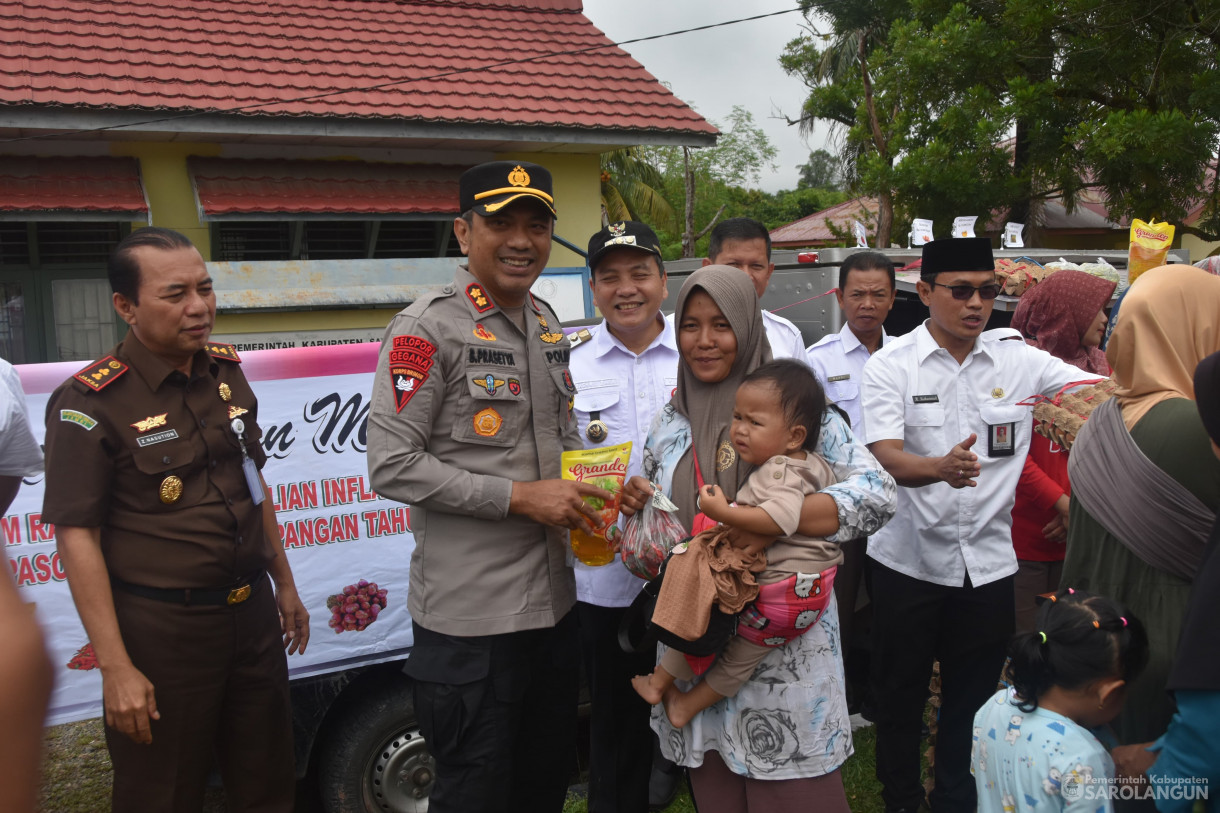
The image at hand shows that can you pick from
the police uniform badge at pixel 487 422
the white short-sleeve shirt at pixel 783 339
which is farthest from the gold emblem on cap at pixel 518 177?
the white short-sleeve shirt at pixel 783 339

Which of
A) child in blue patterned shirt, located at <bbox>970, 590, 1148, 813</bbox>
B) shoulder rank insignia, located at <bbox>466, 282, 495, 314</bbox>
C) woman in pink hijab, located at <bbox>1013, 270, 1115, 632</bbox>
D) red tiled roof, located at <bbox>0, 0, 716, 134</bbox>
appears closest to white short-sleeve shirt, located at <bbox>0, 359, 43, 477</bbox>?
shoulder rank insignia, located at <bbox>466, 282, 495, 314</bbox>

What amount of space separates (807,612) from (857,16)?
72.5 ft

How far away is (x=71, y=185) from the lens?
720cm

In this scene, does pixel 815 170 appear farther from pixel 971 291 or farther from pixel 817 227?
pixel 971 291

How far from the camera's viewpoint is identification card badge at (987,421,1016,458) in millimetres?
3154

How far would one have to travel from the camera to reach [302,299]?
757 centimetres

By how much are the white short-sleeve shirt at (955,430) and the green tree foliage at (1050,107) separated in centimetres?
911

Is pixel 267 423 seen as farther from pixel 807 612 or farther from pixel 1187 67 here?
pixel 1187 67

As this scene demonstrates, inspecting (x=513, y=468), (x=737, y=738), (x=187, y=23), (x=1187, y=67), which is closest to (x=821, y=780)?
(x=737, y=738)

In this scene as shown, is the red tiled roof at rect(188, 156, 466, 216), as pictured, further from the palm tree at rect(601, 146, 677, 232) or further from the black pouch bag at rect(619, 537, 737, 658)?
the palm tree at rect(601, 146, 677, 232)

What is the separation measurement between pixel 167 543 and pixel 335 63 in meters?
7.67

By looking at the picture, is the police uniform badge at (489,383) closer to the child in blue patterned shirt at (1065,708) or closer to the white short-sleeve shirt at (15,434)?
the child in blue patterned shirt at (1065,708)

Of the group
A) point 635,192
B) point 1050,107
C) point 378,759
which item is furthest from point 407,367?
point 635,192

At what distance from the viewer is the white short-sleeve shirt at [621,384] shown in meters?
3.14
